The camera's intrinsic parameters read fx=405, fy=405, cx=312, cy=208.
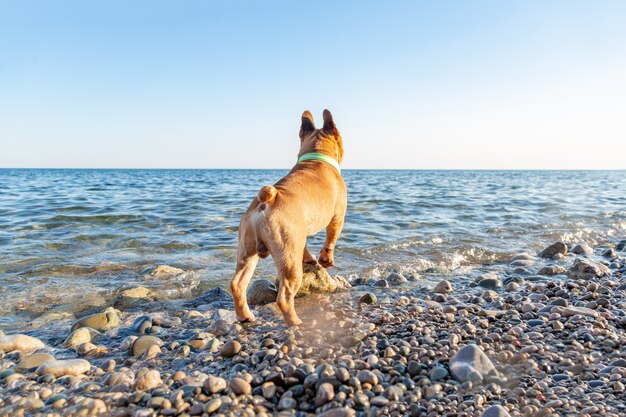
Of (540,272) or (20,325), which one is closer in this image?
(20,325)

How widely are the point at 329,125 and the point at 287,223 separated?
8.38 feet

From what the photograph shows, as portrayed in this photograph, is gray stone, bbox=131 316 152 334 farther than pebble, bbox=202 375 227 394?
Yes

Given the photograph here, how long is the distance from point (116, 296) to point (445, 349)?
15.5 feet

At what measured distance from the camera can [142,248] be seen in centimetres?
878

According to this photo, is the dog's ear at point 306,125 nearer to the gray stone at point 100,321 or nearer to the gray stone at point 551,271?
the gray stone at point 100,321

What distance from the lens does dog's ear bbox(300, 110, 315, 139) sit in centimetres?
637

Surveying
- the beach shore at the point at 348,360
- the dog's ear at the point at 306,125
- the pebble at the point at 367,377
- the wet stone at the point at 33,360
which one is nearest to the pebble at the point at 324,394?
the beach shore at the point at 348,360

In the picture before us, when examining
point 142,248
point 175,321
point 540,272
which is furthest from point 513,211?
point 175,321

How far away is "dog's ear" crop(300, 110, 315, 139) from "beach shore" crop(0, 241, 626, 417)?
2.66 m

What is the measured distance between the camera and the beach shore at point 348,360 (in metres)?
2.72

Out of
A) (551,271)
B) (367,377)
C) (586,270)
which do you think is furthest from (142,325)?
(586,270)

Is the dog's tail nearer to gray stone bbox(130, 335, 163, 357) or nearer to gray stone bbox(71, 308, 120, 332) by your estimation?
gray stone bbox(130, 335, 163, 357)

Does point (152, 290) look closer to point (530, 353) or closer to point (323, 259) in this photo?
point (323, 259)

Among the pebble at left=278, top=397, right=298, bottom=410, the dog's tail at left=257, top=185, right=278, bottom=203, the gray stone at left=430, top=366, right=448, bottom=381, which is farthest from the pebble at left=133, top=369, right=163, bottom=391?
the gray stone at left=430, top=366, right=448, bottom=381
